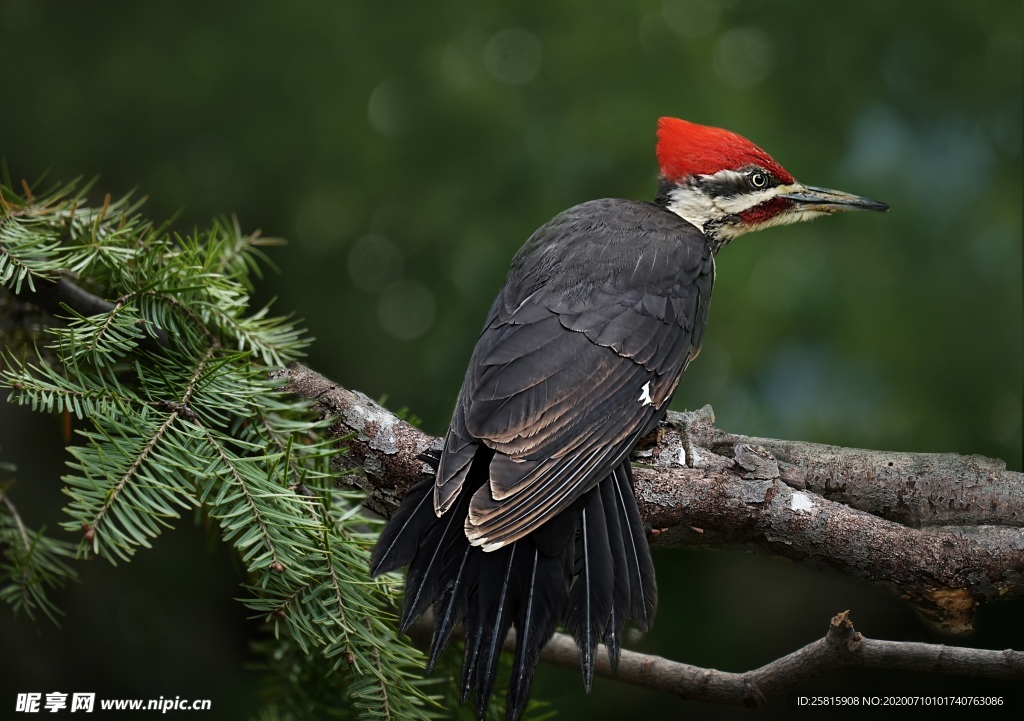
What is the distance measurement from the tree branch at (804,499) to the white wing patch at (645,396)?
0.08 metres

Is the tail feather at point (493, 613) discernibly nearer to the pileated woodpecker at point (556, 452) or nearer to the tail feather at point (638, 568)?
the pileated woodpecker at point (556, 452)

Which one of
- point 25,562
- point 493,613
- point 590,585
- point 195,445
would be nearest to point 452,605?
point 493,613

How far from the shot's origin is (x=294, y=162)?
9.91 feet

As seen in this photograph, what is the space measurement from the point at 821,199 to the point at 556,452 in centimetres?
111

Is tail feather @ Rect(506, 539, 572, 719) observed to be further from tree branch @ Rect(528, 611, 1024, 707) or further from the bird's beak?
the bird's beak

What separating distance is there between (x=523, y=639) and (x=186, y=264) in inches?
33.3

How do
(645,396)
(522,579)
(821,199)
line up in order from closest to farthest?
(522,579) < (645,396) < (821,199)

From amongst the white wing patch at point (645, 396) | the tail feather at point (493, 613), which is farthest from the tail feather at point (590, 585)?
the white wing patch at point (645, 396)

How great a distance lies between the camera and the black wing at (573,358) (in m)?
1.59

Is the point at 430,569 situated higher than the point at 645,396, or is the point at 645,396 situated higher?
the point at 645,396

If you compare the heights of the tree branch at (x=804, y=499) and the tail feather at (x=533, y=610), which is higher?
the tree branch at (x=804, y=499)

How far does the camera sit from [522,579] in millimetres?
1563

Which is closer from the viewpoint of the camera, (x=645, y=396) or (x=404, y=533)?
(x=404, y=533)

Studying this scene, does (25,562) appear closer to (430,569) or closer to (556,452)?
(430,569)
